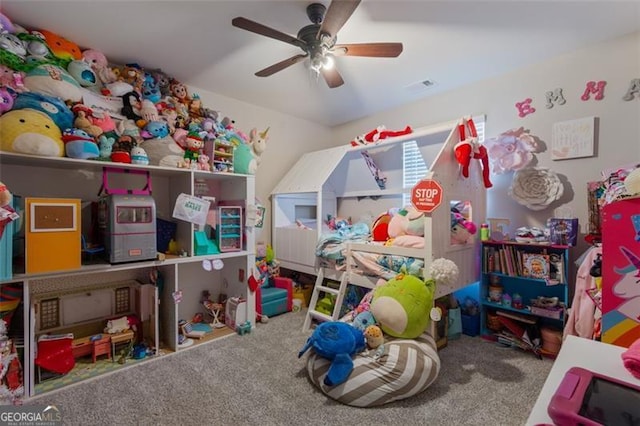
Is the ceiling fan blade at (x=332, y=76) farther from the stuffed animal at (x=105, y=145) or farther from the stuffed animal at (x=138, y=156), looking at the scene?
the stuffed animal at (x=105, y=145)

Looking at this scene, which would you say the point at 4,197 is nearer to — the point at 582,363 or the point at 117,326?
the point at 117,326

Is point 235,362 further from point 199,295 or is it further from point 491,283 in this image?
point 491,283

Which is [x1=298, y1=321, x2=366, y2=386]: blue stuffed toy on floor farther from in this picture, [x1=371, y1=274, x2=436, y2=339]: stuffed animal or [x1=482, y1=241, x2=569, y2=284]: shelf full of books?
[x1=482, y1=241, x2=569, y2=284]: shelf full of books

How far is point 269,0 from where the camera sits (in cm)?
182

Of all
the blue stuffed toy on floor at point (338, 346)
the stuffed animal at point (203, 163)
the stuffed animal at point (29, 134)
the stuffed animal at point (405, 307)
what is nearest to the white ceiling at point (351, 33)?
the stuffed animal at point (29, 134)

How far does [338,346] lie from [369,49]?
1.94 m

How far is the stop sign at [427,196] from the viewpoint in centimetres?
212

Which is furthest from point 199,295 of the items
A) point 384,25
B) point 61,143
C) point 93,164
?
point 384,25

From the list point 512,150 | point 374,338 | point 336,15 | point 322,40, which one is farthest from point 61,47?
point 512,150

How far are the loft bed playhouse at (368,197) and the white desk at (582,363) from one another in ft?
3.91

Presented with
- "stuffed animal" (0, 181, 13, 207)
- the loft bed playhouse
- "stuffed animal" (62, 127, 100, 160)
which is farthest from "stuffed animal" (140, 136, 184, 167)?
the loft bed playhouse

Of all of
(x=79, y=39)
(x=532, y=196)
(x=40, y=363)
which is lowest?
(x=40, y=363)

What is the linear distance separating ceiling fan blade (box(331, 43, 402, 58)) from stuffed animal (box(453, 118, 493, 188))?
894 millimetres

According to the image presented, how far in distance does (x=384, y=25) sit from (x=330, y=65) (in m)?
0.45
